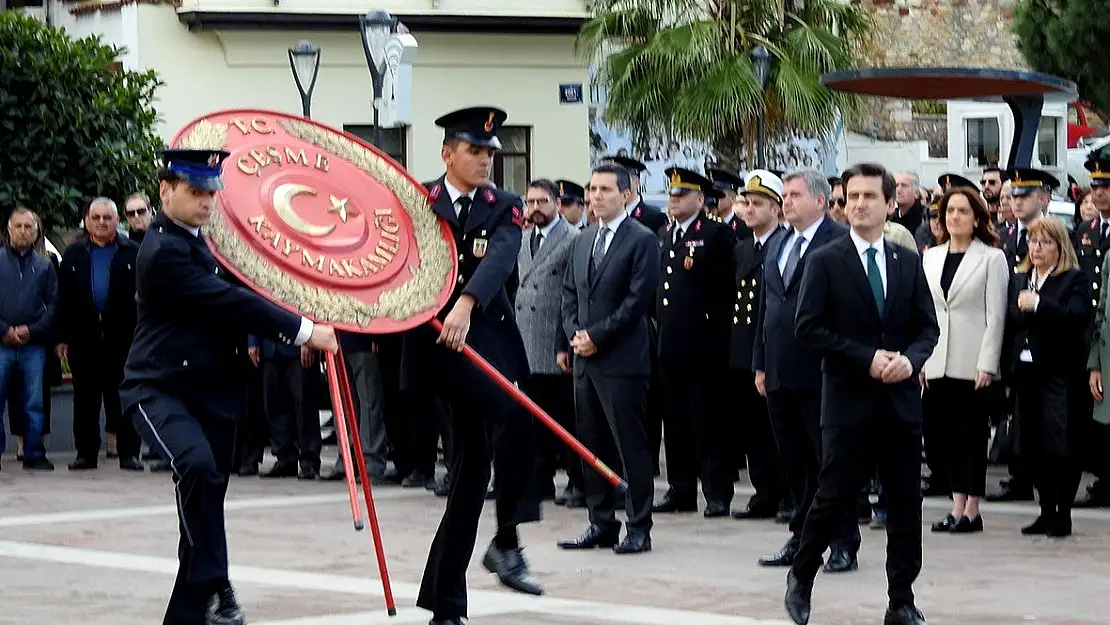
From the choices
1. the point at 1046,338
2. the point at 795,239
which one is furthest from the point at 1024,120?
the point at 795,239

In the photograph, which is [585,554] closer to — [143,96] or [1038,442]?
[1038,442]

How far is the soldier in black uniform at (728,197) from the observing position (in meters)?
13.3

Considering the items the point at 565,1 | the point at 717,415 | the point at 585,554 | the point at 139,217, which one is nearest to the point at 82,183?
the point at 139,217

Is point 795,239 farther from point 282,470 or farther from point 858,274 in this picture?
point 282,470

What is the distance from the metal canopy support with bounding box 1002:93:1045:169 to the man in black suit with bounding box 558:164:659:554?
172 inches

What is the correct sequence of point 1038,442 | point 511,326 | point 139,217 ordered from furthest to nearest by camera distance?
1. point 139,217
2. point 1038,442
3. point 511,326

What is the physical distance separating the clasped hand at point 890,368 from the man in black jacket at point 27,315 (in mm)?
8911

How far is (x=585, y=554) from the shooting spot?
10547 mm

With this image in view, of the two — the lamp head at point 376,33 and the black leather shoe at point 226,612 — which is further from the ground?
the lamp head at point 376,33

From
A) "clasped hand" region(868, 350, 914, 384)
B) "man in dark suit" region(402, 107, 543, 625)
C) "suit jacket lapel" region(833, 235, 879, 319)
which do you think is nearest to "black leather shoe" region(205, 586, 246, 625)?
"man in dark suit" region(402, 107, 543, 625)

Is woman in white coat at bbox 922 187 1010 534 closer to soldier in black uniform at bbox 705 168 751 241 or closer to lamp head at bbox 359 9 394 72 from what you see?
soldier in black uniform at bbox 705 168 751 241

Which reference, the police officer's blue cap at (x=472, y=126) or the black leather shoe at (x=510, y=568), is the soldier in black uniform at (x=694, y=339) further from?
the police officer's blue cap at (x=472, y=126)

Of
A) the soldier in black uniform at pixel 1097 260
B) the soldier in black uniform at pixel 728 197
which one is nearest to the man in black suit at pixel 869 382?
the soldier in black uniform at pixel 1097 260

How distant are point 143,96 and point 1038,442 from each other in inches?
401
